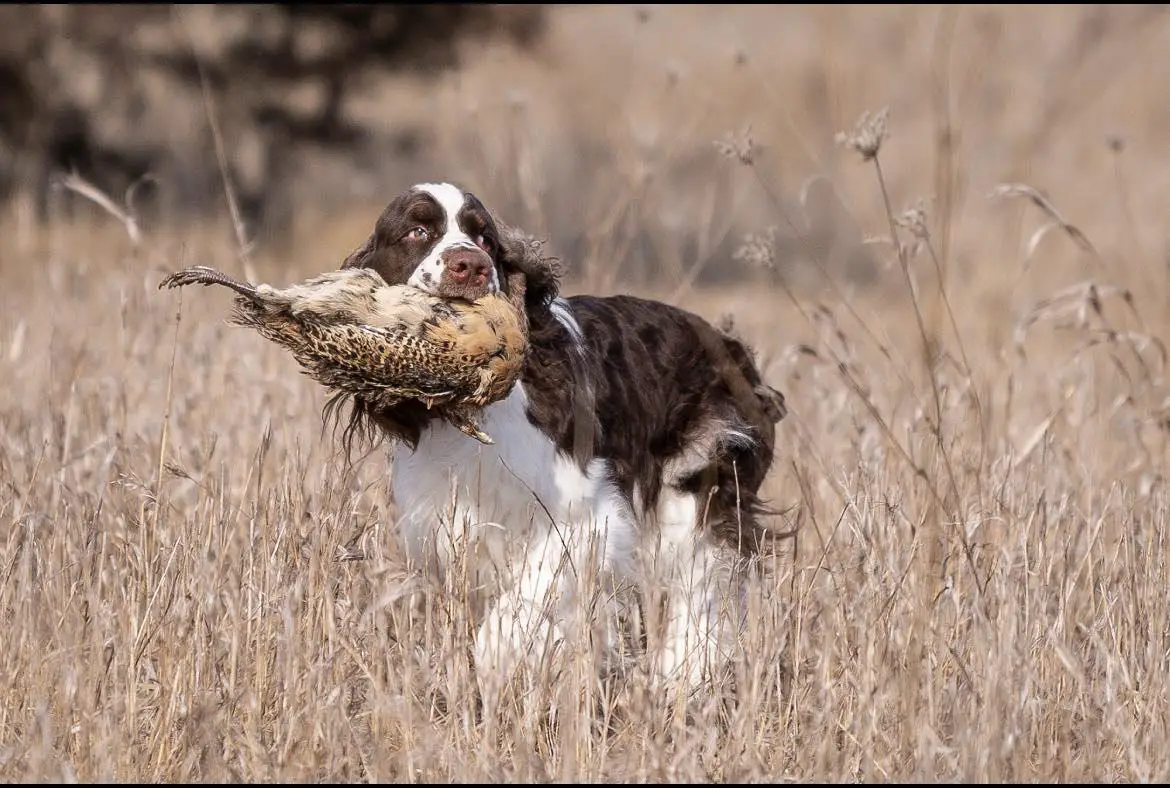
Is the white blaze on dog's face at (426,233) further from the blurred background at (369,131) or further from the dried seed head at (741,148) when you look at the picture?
the blurred background at (369,131)

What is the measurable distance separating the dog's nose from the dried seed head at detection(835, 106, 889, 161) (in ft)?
3.07

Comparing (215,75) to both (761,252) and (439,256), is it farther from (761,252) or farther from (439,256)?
(761,252)

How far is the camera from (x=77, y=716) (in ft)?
9.77

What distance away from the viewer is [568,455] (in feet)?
12.8

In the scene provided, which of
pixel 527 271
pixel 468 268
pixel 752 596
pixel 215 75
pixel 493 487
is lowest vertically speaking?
pixel 752 596

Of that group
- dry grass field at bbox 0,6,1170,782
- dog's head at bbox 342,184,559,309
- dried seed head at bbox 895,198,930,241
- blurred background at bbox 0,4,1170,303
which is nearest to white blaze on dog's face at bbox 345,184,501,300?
dog's head at bbox 342,184,559,309

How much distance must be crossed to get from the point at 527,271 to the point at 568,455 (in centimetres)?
49

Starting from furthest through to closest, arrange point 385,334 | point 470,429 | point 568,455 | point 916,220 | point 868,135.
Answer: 1. point 568,455
2. point 470,429
3. point 385,334
4. point 916,220
5. point 868,135

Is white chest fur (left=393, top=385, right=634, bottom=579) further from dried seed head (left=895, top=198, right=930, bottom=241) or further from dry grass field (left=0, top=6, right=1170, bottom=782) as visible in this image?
dried seed head (left=895, top=198, right=930, bottom=241)

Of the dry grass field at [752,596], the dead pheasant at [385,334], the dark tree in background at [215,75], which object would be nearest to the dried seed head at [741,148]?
the dry grass field at [752,596]

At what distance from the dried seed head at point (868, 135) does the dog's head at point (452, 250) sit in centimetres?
98

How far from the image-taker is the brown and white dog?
3615 millimetres

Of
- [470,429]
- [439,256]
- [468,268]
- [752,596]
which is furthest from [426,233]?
[752,596]

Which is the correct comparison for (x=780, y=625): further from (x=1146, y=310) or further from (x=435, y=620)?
(x=1146, y=310)
